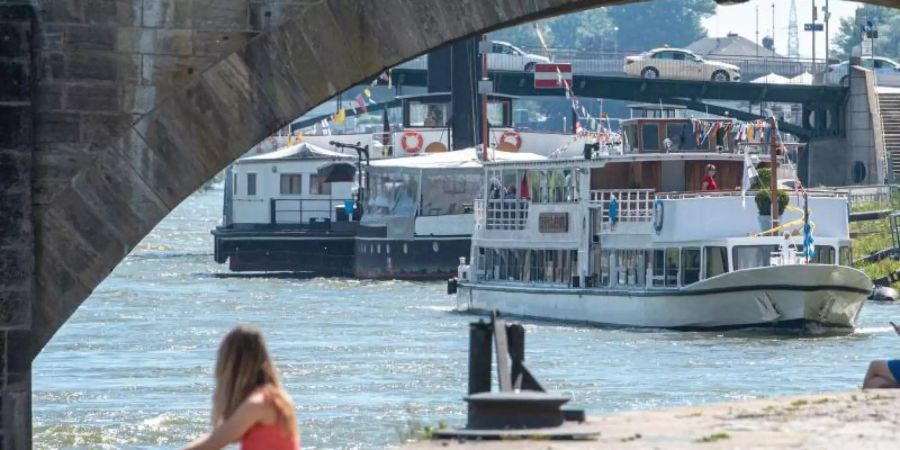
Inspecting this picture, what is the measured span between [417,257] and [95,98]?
4511cm

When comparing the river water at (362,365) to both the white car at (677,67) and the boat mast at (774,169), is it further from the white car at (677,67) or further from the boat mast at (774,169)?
the white car at (677,67)

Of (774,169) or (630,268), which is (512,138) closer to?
(630,268)

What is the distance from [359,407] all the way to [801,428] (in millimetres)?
14542

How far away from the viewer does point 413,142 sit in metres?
67.3

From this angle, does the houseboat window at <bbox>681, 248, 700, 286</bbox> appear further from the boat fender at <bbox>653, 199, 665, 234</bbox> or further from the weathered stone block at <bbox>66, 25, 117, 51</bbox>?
the weathered stone block at <bbox>66, 25, 117, 51</bbox>

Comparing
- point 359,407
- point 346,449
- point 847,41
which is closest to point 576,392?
point 359,407

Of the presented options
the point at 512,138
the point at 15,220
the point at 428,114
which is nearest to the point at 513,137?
the point at 512,138

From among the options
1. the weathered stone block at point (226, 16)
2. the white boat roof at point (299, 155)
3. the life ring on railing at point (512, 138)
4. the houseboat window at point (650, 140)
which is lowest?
the weathered stone block at point (226, 16)

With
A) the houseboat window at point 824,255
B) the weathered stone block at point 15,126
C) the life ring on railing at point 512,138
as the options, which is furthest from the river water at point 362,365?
the life ring on railing at point 512,138

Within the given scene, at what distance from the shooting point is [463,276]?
46750 mm

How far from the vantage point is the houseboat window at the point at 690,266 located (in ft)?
125

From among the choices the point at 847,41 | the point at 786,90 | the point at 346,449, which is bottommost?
the point at 346,449

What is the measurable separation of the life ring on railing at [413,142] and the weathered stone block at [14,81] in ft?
175

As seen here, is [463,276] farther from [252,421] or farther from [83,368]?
[252,421]
